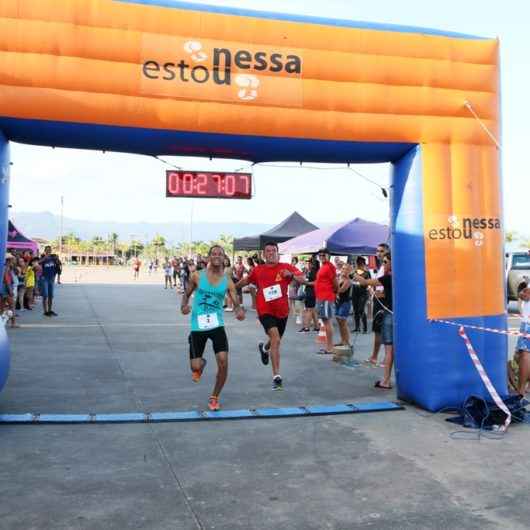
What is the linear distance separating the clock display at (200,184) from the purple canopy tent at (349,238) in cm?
787

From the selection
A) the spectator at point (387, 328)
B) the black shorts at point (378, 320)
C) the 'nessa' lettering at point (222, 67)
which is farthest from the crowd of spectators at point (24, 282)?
the spectator at point (387, 328)

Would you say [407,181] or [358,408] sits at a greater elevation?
[407,181]

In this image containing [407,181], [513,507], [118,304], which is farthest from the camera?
[118,304]

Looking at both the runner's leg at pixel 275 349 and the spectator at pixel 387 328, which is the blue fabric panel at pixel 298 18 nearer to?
the spectator at pixel 387 328

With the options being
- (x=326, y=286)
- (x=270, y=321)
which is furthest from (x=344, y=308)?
(x=270, y=321)

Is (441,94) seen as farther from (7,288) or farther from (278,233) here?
(278,233)

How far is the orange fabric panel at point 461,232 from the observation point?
5.86m

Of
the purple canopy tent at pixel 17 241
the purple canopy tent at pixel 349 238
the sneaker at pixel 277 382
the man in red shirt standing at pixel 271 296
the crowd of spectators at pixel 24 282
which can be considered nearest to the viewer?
the sneaker at pixel 277 382

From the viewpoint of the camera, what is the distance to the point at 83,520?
321cm

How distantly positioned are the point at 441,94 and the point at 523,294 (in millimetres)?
2537

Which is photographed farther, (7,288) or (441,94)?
(7,288)

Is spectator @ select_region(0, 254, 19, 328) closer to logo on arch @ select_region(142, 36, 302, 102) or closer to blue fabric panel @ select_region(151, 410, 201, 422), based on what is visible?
blue fabric panel @ select_region(151, 410, 201, 422)

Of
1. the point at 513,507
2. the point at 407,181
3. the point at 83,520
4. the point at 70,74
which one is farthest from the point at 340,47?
the point at 83,520

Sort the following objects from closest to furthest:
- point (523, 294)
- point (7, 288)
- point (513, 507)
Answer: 1. point (513, 507)
2. point (523, 294)
3. point (7, 288)
